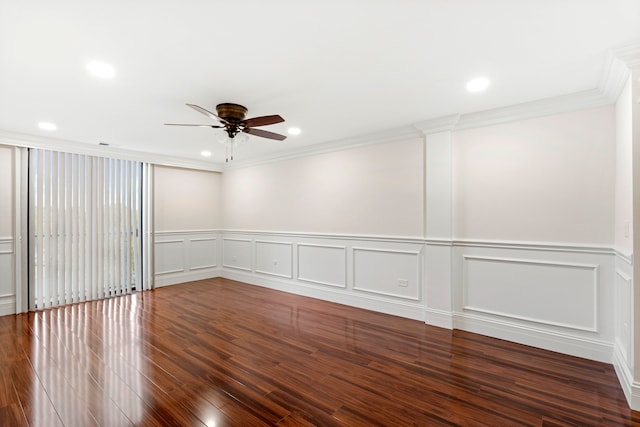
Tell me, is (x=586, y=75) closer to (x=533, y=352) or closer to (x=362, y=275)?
(x=533, y=352)

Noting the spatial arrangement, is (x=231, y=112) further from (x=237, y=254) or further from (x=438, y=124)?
(x=237, y=254)

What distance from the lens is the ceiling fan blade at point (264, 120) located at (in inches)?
109

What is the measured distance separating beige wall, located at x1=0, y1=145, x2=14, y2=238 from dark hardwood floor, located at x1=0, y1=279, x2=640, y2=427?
1.20 metres

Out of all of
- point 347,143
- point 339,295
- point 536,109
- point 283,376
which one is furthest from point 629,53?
point 339,295

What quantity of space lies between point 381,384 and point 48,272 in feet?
15.9

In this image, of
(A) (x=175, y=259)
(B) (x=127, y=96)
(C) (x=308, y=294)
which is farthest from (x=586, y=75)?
(A) (x=175, y=259)

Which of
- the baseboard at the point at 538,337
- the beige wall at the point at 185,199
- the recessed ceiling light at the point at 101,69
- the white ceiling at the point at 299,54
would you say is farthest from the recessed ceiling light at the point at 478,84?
the beige wall at the point at 185,199

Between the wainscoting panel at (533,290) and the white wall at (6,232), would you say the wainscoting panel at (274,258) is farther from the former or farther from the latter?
the white wall at (6,232)

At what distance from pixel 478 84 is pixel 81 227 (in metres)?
5.57

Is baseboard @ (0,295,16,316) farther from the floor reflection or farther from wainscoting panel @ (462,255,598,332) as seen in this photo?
wainscoting panel @ (462,255,598,332)

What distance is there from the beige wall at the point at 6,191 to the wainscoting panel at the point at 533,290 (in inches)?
233

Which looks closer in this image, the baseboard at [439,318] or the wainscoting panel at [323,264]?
the baseboard at [439,318]

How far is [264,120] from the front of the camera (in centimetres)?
286

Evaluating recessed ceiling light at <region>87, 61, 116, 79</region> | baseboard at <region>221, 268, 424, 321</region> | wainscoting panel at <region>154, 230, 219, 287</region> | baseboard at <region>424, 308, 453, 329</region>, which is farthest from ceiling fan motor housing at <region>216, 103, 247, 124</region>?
wainscoting panel at <region>154, 230, 219, 287</region>
